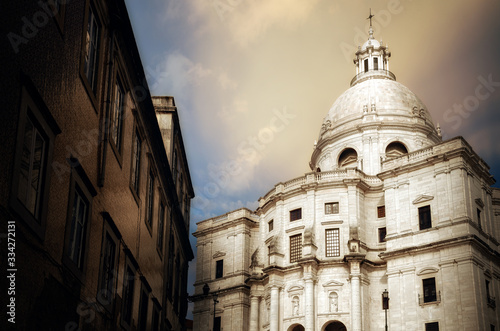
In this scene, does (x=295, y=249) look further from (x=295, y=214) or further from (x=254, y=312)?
(x=254, y=312)

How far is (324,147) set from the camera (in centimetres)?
7300

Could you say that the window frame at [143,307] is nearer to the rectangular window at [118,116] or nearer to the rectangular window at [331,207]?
the rectangular window at [118,116]

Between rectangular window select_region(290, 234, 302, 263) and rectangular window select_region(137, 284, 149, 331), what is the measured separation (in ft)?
127

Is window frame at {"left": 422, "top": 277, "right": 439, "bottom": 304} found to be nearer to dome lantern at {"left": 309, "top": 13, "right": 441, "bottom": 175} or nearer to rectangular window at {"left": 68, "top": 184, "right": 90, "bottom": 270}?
dome lantern at {"left": 309, "top": 13, "right": 441, "bottom": 175}

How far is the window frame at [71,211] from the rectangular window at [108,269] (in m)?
1.61

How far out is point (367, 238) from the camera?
59656mm

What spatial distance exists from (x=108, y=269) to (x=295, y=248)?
4559 centimetres

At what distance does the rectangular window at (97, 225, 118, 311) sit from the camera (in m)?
15.3

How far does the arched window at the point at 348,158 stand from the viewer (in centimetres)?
6906

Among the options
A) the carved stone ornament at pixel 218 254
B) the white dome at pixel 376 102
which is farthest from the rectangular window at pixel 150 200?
the white dome at pixel 376 102

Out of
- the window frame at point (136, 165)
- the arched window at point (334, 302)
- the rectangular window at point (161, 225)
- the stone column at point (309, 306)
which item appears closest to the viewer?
the window frame at point (136, 165)

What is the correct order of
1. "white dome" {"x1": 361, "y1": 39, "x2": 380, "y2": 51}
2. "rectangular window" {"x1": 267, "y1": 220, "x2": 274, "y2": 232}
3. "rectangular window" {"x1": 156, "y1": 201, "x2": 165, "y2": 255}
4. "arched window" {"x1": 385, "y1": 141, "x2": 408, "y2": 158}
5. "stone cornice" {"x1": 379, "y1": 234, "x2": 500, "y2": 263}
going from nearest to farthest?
1. "rectangular window" {"x1": 156, "y1": 201, "x2": 165, "y2": 255}
2. "stone cornice" {"x1": 379, "y1": 234, "x2": 500, "y2": 263}
3. "rectangular window" {"x1": 267, "y1": 220, "x2": 274, "y2": 232}
4. "arched window" {"x1": 385, "y1": 141, "x2": 408, "y2": 158}
5. "white dome" {"x1": 361, "y1": 39, "x2": 380, "y2": 51}

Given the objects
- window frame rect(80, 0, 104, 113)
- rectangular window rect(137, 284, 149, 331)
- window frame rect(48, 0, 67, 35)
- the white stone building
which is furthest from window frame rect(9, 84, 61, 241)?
the white stone building

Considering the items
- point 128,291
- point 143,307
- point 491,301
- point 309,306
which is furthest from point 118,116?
point 309,306
